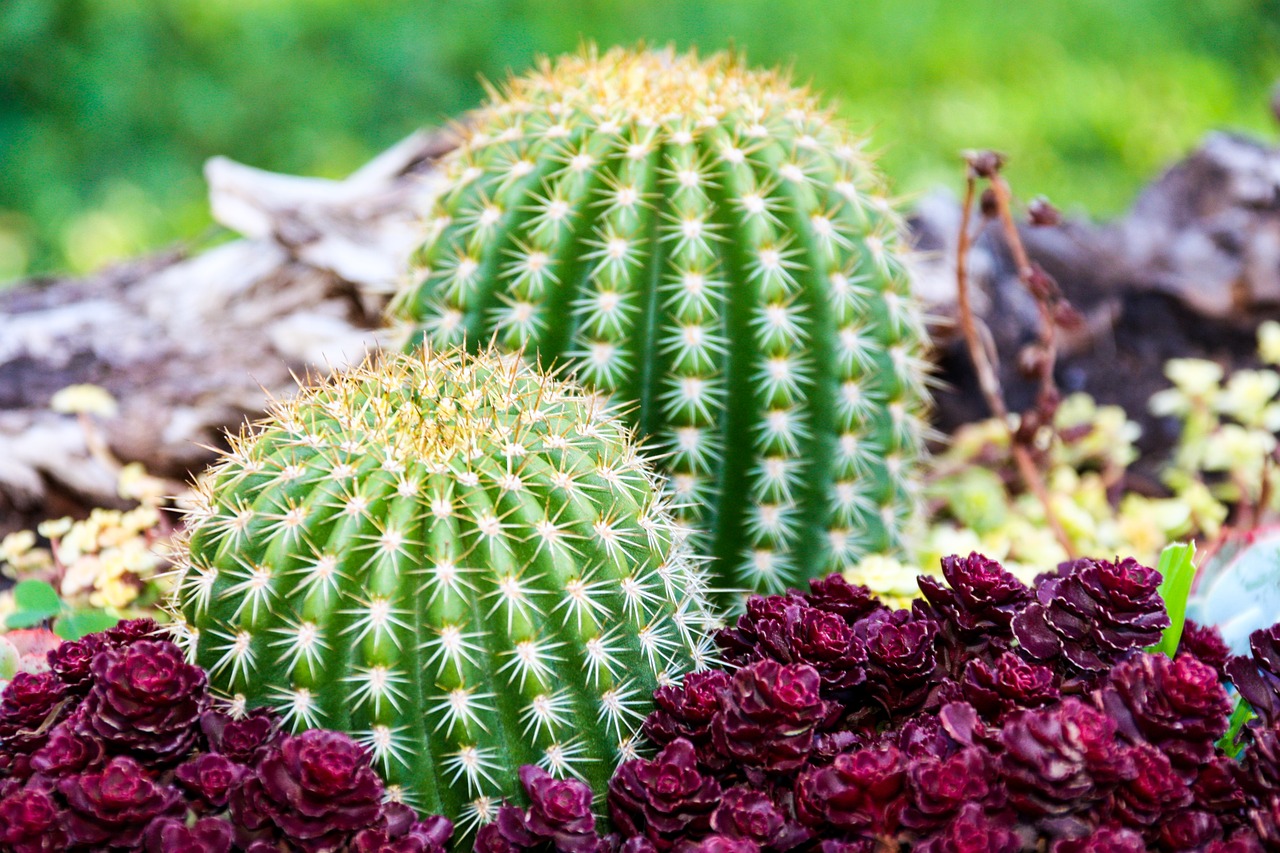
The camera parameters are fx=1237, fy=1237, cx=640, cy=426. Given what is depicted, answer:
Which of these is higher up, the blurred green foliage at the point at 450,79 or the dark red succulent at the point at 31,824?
the dark red succulent at the point at 31,824

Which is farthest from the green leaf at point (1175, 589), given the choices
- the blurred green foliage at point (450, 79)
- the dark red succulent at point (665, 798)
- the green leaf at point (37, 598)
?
the blurred green foliage at point (450, 79)

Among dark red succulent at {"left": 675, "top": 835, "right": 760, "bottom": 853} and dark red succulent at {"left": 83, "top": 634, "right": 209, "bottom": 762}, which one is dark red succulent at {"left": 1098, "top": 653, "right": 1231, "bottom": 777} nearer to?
dark red succulent at {"left": 675, "top": 835, "right": 760, "bottom": 853}

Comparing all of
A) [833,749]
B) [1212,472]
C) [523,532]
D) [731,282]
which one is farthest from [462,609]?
[1212,472]

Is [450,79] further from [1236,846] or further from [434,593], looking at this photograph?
→ [1236,846]

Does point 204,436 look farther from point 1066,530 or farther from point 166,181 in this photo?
point 166,181

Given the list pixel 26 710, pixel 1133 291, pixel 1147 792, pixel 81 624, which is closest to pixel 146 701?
pixel 26 710

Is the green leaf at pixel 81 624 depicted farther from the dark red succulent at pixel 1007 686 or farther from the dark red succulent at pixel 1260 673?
the dark red succulent at pixel 1260 673

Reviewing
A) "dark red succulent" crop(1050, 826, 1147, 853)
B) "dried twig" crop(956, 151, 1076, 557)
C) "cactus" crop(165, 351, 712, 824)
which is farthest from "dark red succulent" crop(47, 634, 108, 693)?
"dried twig" crop(956, 151, 1076, 557)
